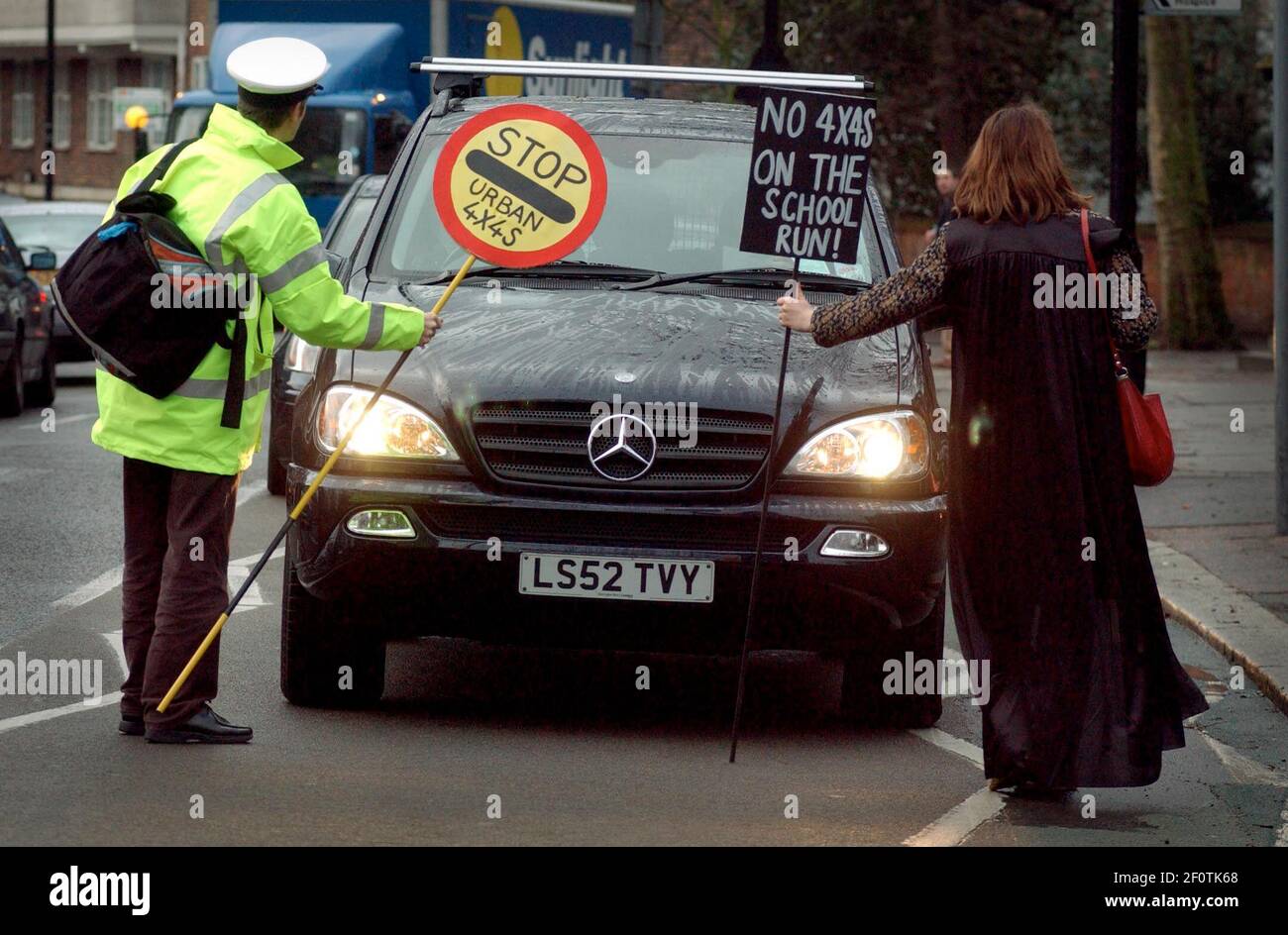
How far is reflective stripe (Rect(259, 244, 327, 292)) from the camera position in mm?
6387

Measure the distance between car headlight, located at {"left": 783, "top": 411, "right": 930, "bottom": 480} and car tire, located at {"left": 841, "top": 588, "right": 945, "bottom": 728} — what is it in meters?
0.52

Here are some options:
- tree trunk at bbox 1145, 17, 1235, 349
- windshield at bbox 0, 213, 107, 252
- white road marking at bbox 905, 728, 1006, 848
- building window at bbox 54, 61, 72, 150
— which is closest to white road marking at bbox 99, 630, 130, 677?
white road marking at bbox 905, 728, 1006, 848

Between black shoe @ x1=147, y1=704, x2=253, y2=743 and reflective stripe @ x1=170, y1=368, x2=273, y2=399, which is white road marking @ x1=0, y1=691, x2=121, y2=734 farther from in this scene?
reflective stripe @ x1=170, y1=368, x2=273, y2=399

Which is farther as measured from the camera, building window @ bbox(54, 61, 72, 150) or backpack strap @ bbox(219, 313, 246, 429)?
building window @ bbox(54, 61, 72, 150)

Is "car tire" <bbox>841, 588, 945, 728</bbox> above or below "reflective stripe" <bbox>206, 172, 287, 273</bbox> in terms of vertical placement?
below

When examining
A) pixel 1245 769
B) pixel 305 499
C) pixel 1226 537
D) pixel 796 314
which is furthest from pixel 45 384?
pixel 1245 769

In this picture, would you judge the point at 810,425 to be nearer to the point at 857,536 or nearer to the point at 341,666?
the point at 857,536

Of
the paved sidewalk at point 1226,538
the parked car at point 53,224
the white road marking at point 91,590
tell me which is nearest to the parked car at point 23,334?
the parked car at point 53,224

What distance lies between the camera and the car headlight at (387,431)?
22.0 ft

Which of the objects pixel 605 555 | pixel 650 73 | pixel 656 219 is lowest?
pixel 605 555

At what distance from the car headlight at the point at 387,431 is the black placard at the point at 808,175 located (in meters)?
1.09

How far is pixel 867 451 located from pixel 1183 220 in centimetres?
2417

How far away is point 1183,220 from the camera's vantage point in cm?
2984

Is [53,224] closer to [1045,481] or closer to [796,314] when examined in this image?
[796,314]
